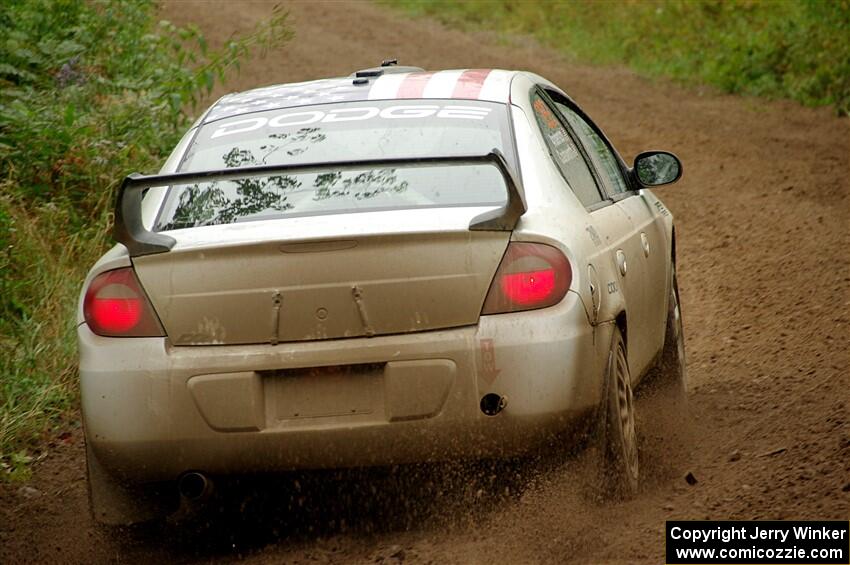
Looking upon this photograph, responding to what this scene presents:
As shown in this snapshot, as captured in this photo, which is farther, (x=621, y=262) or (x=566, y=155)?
(x=566, y=155)

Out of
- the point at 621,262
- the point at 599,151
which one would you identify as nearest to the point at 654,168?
the point at 599,151

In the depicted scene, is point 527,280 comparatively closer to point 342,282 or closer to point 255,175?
point 342,282

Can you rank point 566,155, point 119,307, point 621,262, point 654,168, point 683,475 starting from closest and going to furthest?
point 119,307 → point 621,262 → point 683,475 → point 566,155 → point 654,168

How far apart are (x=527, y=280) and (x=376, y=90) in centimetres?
138

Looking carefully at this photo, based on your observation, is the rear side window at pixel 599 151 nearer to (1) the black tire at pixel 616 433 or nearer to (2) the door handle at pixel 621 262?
(2) the door handle at pixel 621 262

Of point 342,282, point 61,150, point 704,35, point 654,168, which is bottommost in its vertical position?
point 704,35

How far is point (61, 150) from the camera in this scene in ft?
27.8

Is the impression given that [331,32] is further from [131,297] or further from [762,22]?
[131,297]

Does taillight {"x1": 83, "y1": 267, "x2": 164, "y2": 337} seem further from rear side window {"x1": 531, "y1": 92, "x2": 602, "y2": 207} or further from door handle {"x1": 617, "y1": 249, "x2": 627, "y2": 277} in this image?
door handle {"x1": 617, "y1": 249, "x2": 627, "y2": 277}

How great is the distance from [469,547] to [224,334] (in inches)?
37.9

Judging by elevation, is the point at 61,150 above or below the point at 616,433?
below

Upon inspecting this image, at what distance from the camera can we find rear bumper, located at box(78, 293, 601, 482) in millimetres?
3822

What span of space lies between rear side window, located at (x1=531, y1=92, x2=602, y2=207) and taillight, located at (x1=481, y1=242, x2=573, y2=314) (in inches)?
30.4

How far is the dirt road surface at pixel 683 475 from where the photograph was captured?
160 inches
